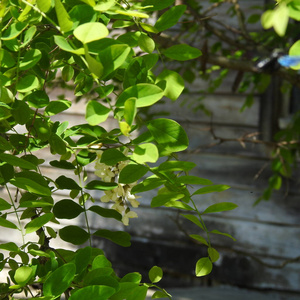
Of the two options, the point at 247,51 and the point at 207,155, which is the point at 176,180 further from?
the point at 207,155

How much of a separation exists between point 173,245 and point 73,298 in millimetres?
2348

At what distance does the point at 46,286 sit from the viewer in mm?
536

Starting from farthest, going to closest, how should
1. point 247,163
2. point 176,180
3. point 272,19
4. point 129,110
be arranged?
point 247,163, point 176,180, point 129,110, point 272,19

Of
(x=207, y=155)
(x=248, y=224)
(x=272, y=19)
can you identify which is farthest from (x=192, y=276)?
(x=272, y=19)

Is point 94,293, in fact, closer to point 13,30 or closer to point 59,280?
point 59,280

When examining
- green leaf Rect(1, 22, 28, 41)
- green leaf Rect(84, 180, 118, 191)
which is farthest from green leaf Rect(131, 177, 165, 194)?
green leaf Rect(1, 22, 28, 41)

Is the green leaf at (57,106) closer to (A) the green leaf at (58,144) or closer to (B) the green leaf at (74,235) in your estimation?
(A) the green leaf at (58,144)

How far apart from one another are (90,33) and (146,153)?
13 cm

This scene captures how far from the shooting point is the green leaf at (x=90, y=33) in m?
0.43

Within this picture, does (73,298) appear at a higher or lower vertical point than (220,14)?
higher

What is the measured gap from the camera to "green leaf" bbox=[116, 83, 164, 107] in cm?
52

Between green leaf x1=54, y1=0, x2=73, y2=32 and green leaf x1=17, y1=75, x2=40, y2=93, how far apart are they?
0.32 ft

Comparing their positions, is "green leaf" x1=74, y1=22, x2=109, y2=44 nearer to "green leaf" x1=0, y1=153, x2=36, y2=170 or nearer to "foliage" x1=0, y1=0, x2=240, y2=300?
"foliage" x1=0, y1=0, x2=240, y2=300

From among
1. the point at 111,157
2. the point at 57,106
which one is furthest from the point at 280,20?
the point at 57,106
